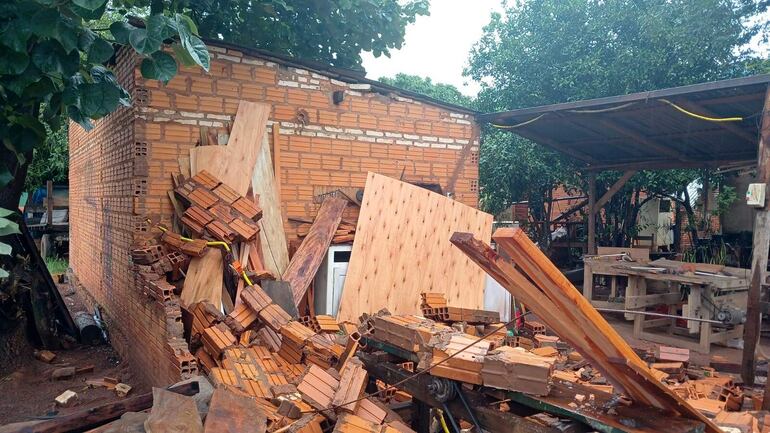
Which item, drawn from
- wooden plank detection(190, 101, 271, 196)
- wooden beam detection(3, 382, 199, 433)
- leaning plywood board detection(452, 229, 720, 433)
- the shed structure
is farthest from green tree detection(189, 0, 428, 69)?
leaning plywood board detection(452, 229, 720, 433)

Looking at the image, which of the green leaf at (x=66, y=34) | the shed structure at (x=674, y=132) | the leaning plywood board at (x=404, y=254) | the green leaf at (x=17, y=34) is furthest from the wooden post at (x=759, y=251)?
the green leaf at (x=17, y=34)

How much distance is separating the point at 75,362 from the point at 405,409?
21.0 ft

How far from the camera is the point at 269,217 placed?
309 inches

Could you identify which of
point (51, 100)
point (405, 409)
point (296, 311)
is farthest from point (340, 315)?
point (51, 100)

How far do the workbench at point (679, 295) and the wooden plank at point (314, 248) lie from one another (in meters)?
4.52

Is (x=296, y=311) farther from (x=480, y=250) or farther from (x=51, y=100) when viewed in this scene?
(x=480, y=250)

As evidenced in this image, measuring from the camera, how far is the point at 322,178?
27.7 ft

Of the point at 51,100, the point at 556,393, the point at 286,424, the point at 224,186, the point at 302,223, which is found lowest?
the point at 286,424

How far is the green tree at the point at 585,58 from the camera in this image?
14.2 m

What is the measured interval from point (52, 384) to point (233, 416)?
16.7 feet

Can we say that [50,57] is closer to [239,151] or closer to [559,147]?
[239,151]

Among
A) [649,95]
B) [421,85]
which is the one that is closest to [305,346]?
[649,95]

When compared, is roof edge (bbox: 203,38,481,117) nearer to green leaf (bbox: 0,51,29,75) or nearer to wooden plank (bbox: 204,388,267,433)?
green leaf (bbox: 0,51,29,75)

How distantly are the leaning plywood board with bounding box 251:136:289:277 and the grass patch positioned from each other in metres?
12.7
